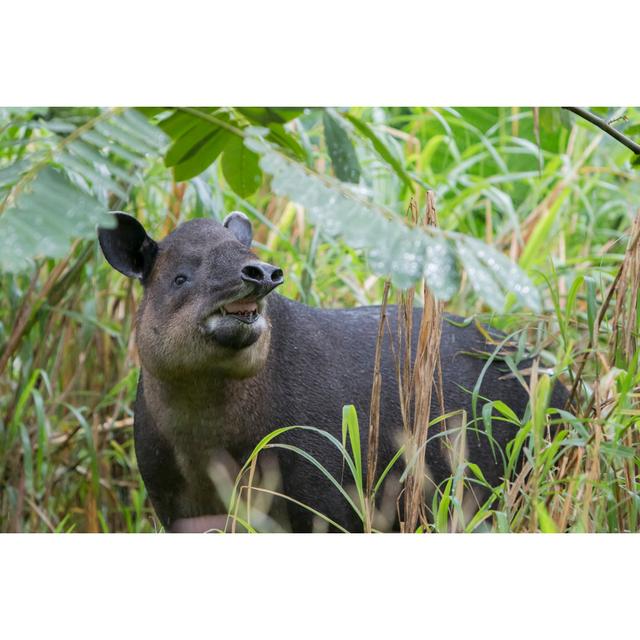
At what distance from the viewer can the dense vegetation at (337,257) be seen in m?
1.69

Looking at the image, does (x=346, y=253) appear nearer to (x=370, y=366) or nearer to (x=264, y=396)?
(x=370, y=366)

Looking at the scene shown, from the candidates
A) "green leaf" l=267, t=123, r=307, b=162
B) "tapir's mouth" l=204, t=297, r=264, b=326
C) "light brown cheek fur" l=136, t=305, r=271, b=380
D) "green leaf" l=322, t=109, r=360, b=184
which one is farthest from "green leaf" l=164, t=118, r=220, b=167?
"light brown cheek fur" l=136, t=305, r=271, b=380

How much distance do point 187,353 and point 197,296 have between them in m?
0.17

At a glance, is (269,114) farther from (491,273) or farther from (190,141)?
(491,273)

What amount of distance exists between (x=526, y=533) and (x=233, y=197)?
2283mm

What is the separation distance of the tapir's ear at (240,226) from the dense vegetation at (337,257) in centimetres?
17

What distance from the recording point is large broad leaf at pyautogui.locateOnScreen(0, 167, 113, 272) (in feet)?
5.23

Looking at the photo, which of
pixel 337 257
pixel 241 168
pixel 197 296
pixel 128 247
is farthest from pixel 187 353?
pixel 337 257

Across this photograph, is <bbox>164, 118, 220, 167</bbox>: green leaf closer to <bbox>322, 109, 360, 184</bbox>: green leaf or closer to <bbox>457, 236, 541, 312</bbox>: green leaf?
<bbox>322, 109, 360, 184</bbox>: green leaf

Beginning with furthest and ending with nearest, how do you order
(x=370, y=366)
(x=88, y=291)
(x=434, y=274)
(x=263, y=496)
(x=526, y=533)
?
1. (x=88, y=291)
2. (x=370, y=366)
3. (x=263, y=496)
4. (x=526, y=533)
5. (x=434, y=274)

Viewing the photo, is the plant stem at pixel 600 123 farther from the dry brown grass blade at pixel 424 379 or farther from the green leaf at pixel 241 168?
the green leaf at pixel 241 168

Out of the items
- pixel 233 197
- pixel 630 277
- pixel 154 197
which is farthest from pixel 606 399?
pixel 154 197

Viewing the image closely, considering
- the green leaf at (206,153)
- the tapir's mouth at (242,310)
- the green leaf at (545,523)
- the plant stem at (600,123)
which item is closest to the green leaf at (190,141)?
the green leaf at (206,153)

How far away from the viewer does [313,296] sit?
4.29 metres
